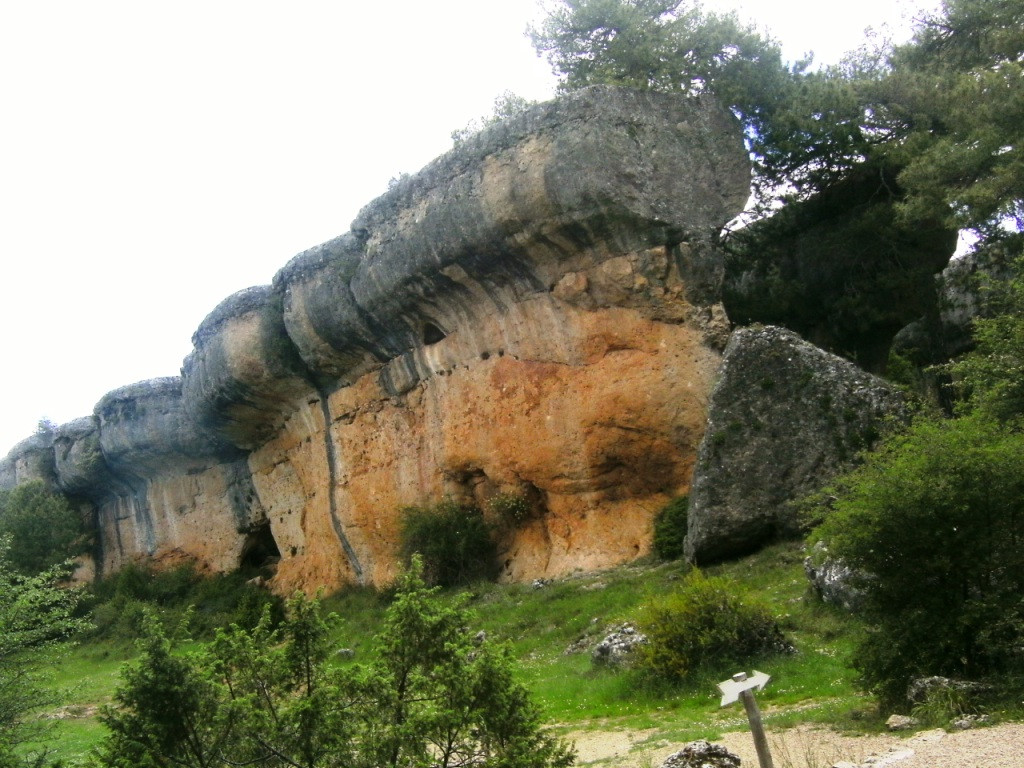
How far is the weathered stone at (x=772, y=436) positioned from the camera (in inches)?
575

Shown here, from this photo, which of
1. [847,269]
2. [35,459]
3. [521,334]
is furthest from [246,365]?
[847,269]

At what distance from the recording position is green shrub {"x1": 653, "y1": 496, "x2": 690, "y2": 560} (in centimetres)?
1659

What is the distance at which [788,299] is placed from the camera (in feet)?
72.6

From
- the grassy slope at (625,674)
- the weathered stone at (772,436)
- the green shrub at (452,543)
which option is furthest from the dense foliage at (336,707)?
the green shrub at (452,543)

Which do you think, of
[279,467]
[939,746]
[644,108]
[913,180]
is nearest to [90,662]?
[279,467]

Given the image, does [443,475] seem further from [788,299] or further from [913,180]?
[913,180]

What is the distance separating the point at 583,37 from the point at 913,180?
10027 mm

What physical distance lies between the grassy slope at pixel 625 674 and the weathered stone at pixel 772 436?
535 millimetres

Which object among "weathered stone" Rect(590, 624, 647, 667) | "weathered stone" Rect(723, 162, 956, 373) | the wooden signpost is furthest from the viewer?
"weathered stone" Rect(723, 162, 956, 373)

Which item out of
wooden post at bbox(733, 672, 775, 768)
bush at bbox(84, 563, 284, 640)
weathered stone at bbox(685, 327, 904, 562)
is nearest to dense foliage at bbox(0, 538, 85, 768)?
wooden post at bbox(733, 672, 775, 768)

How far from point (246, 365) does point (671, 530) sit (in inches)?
486

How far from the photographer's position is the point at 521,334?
2002 centimetres

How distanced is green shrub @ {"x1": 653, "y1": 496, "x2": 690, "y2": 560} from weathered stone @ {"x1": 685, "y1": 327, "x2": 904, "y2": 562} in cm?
113

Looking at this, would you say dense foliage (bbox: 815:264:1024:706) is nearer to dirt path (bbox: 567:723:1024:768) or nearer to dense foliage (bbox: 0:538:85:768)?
dirt path (bbox: 567:723:1024:768)
